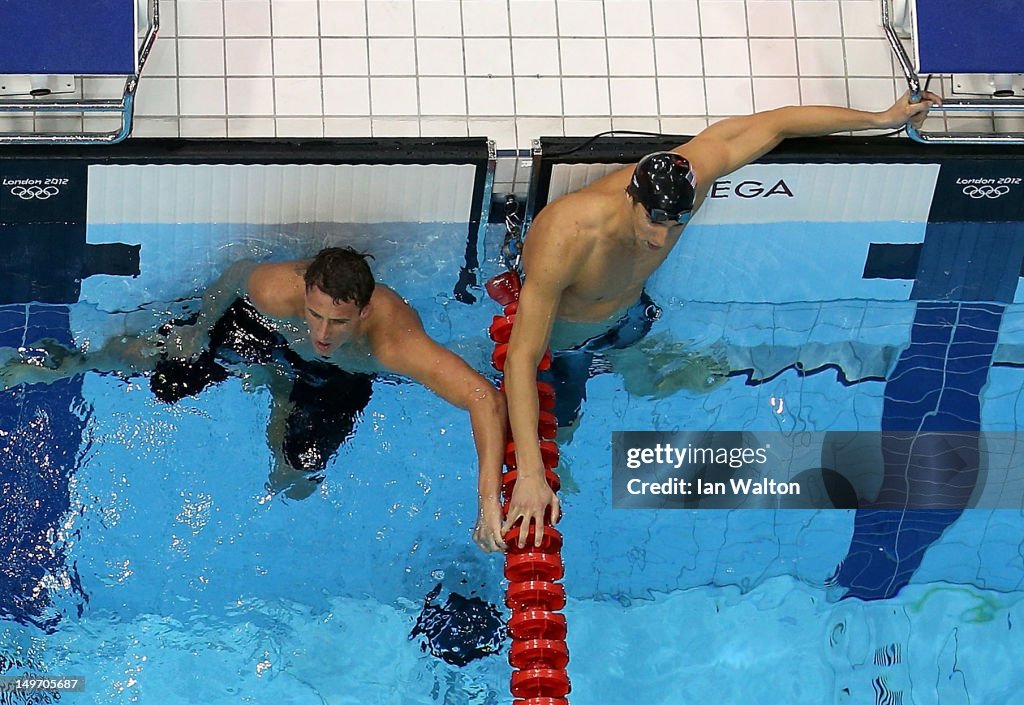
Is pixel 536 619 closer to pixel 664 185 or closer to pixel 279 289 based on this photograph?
Answer: pixel 664 185

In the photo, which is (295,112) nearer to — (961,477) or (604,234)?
(604,234)

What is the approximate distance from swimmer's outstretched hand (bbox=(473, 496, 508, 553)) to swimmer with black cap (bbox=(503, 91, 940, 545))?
0.04 m

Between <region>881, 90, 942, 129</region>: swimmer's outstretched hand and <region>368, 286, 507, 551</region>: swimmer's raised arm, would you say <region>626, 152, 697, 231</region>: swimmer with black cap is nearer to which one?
<region>368, 286, 507, 551</region>: swimmer's raised arm

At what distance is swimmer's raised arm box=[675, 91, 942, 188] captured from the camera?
13.8 feet

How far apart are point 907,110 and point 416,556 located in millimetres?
2302

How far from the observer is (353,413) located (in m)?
4.68

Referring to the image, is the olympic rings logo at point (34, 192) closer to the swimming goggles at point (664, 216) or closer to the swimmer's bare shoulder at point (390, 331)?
the swimmer's bare shoulder at point (390, 331)

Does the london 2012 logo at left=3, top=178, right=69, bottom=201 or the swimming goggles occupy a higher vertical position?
the london 2012 logo at left=3, top=178, right=69, bottom=201

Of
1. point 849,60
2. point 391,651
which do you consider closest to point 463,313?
point 391,651

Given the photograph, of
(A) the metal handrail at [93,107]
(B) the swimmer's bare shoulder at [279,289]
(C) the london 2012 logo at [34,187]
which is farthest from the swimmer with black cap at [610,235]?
(C) the london 2012 logo at [34,187]

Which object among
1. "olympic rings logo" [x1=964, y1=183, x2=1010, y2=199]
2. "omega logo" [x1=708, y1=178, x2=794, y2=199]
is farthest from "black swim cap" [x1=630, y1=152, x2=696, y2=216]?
"olympic rings logo" [x1=964, y1=183, x2=1010, y2=199]

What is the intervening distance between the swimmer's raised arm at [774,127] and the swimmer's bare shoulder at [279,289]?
1332mm

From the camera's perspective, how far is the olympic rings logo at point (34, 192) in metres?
4.54

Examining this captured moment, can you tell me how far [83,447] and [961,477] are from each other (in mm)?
3224
